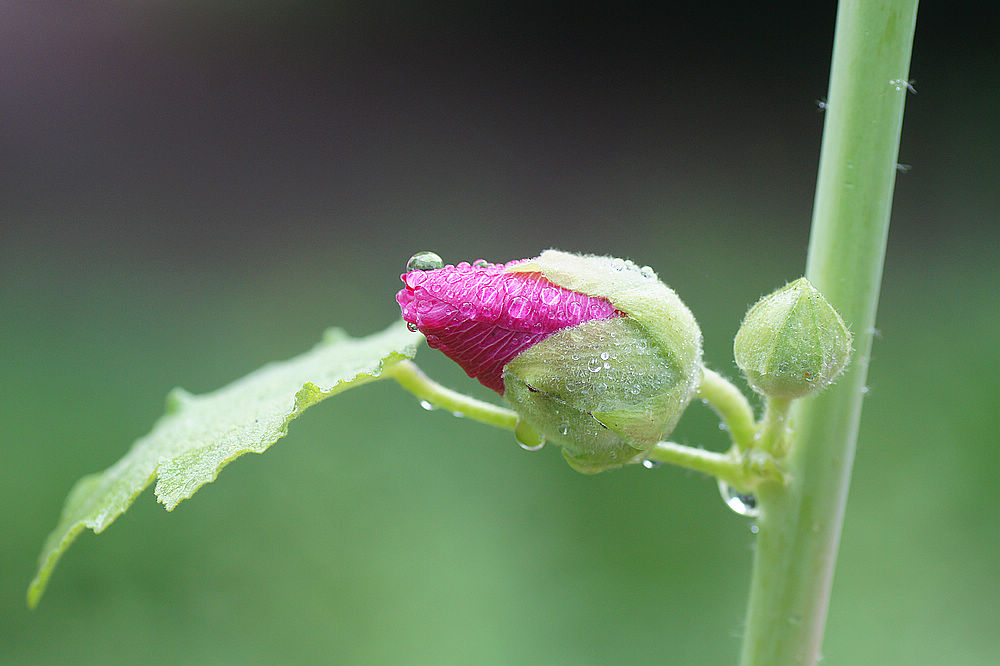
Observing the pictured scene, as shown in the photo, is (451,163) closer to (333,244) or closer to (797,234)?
(333,244)

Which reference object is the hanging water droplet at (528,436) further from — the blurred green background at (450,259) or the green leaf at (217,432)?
the blurred green background at (450,259)

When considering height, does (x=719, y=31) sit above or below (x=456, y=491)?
above

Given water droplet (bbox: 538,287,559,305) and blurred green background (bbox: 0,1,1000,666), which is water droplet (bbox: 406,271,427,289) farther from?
blurred green background (bbox: 0,1,1000,666)

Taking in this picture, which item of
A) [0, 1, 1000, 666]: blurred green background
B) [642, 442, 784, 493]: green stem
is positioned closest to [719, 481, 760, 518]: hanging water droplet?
[642, 442, 784, 493]: green stem

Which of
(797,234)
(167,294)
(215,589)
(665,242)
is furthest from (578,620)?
(167,294)

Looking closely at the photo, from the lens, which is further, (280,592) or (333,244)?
(333,244)

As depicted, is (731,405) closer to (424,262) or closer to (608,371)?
(608,371)

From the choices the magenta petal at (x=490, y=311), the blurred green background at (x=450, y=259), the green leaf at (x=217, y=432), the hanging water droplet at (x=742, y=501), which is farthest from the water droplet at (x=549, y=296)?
the blurred green background at (x=450, y=259)

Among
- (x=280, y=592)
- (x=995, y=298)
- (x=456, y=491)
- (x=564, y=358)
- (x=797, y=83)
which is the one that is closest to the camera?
(x=564, y=358)
